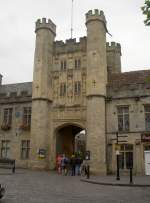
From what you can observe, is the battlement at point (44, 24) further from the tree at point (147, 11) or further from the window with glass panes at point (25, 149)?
the tree at point (147, 11)

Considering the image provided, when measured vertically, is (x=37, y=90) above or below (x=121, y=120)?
above

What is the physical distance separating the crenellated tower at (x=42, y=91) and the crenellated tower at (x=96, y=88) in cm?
472

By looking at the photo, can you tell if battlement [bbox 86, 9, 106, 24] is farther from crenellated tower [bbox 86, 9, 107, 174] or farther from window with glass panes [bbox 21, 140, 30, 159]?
window with glass panes [bbox 21, 140, 30, 159]

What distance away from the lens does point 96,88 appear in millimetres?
27750

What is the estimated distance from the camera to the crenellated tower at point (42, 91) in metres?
28.3

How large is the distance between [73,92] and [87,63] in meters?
3.43

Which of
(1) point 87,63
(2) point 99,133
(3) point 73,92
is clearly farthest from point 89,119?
(1) point 87,63

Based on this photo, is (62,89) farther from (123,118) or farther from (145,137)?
(145,137)

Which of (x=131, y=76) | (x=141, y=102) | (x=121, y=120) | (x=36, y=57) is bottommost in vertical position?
(x=121, y=120)

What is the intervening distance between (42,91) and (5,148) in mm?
8459

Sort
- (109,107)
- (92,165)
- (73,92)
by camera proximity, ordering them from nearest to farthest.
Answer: (92,165), (109,107), (73,92)

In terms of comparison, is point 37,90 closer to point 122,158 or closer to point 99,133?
point 99,133

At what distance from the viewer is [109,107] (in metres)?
27.8

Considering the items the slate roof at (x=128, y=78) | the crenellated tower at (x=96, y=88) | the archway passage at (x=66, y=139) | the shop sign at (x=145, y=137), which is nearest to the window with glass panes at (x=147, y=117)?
the shop sign at (x=145, y=137)
